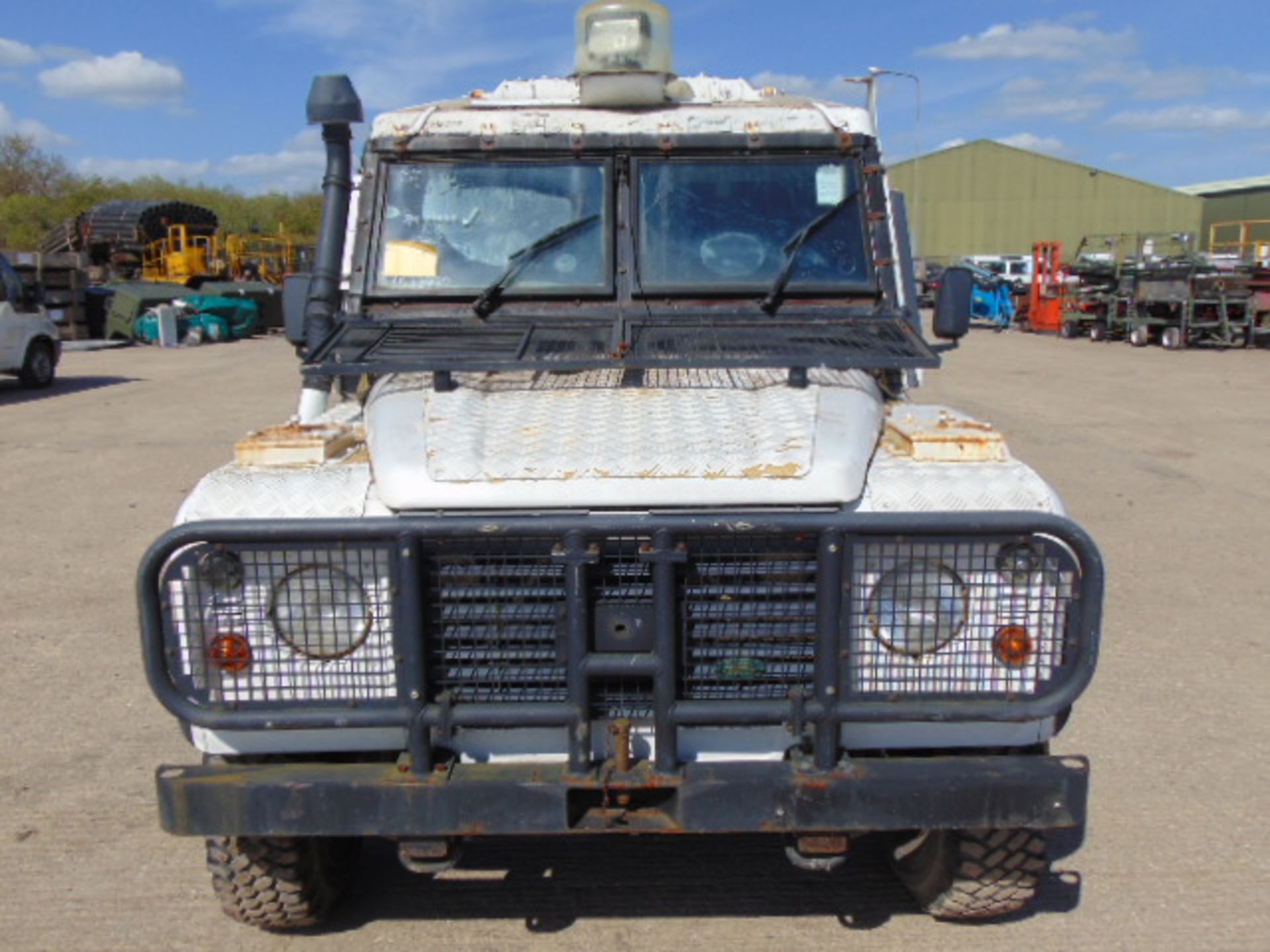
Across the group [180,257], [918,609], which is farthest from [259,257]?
[918,609]

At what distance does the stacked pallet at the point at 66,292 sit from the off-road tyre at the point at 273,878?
25.8 meters

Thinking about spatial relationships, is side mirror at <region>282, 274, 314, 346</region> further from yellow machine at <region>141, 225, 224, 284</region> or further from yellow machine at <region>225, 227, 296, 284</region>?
yellow machine at <region>225, 227, 296, 284</region>

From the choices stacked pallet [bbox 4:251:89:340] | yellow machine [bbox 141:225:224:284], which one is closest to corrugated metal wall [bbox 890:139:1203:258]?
yellow machine [bbox 141:225:224:284]

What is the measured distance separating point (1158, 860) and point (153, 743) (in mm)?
3821

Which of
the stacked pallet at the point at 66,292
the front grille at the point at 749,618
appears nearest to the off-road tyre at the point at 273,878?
the front grille at the point at 749,618

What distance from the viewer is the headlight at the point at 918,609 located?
2.79m

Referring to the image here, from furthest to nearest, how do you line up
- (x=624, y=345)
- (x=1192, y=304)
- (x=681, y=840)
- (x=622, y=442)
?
(x=1192, y=304) → (x=681, y=840) → (x=624, y=345) → (x=622, y=442)

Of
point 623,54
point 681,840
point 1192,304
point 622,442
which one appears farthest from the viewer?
point 1192,304

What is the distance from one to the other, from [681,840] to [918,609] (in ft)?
5.07

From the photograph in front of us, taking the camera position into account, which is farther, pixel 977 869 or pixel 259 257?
pixel 259 257

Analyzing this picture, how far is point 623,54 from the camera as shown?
4.37 m

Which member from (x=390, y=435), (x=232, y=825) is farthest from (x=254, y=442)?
(x=232, y=825)

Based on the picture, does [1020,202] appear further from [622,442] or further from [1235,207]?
[622,442]

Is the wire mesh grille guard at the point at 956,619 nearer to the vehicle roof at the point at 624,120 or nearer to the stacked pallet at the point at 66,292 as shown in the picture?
the vehicle roof at the point at 624,120
